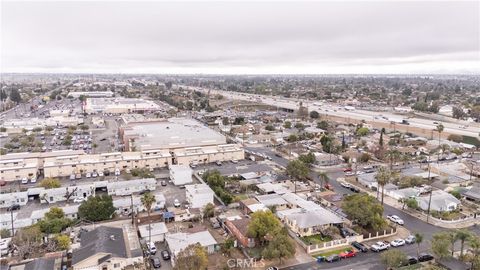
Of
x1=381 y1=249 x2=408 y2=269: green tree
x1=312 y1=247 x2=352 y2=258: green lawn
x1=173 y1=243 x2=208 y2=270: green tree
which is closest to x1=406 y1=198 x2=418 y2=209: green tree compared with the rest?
x1=312 y1=247 x2=352 y2=258: green lawn

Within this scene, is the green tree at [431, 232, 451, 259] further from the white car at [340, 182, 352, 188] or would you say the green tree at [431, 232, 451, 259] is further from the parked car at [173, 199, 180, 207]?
the parked car at [173, 199, 180, 207]

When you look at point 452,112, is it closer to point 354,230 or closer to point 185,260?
point 354,230

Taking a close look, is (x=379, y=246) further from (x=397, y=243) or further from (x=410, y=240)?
(x=410, y=240)

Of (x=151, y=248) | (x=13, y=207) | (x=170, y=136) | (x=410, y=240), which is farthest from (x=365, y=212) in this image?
(x=170, y=136)

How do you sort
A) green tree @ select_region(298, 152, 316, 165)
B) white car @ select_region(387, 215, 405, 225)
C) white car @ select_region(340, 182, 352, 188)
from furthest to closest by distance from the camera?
1. green tree @ select_region(298, 152, 316, 165)
2. white car @ select_region(340, 182, 352, 188)
3. white car @ select_region(387, 215, 405, 225)

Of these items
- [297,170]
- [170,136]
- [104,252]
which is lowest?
[104,252]

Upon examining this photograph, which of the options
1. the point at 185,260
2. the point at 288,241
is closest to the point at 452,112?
the point at 288,241

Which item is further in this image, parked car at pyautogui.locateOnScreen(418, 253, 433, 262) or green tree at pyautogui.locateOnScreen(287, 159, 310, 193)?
green tree at pyautogui.locateOnScreen(287, 159, 310, 193)
